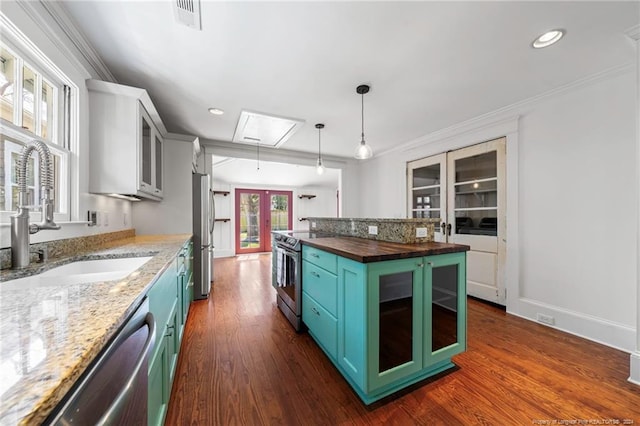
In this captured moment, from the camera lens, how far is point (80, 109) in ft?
5.55

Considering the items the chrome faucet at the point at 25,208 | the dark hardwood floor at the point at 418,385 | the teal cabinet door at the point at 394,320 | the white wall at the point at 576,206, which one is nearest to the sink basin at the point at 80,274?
the chrome faucet at the point at 25,208

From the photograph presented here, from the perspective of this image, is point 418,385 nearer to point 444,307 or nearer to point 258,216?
point 444,307

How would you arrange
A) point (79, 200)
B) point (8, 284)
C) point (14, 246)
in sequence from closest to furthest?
point (8, 284) → point (14, 246) → point (79, 200)

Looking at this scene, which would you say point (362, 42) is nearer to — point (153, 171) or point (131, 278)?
point (131, 278)

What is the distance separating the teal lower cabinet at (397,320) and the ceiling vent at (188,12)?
5.90 ft

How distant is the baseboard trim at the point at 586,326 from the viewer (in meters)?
2.01

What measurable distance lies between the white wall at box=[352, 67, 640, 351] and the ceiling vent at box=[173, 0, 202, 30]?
125 inches

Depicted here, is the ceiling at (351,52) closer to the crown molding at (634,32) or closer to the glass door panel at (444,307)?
the crown molding at (634,32)

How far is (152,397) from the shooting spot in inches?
39.8

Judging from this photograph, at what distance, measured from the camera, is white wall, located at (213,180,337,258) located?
657 centimetres

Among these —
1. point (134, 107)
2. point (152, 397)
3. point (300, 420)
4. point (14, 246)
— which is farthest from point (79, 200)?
point (300, 420)

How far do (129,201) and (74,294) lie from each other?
7.98ft

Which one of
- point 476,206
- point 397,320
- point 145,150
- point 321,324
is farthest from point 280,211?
point 397,320

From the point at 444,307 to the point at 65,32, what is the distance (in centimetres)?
312
